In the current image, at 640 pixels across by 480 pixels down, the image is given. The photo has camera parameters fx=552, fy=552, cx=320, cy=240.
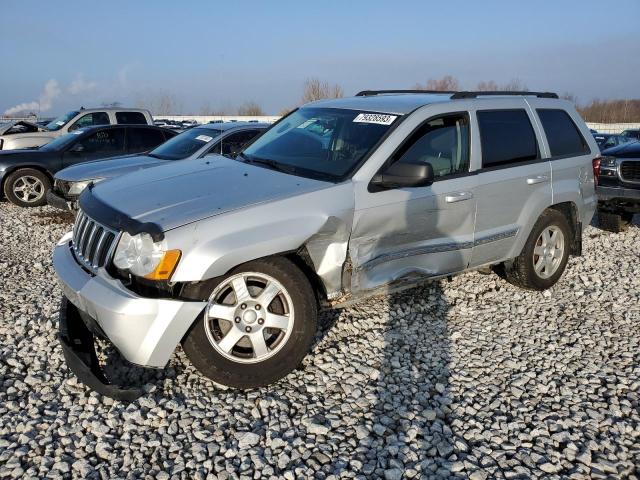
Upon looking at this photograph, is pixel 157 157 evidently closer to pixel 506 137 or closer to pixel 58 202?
pixel 58 202

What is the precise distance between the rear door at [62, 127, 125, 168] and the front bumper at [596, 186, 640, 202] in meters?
8.31

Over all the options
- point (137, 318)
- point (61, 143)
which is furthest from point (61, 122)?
point (137, 318)

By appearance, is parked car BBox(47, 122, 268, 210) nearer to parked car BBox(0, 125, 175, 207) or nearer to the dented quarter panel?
parked car BBox(0, 125, 175, 207)

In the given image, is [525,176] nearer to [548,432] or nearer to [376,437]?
[548,432]

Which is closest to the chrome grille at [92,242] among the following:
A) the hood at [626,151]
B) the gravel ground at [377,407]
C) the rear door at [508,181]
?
the gravel ground at [377,407]

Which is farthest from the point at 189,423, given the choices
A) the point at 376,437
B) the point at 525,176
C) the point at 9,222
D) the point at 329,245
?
the point at 9,222

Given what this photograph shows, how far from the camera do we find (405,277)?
13.6ft

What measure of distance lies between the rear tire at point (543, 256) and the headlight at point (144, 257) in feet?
11.3

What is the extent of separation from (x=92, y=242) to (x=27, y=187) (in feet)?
25.3

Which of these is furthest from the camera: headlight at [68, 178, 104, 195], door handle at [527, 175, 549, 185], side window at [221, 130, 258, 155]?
side window at [221, 130, 258, 155]

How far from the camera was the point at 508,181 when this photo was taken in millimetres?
4727

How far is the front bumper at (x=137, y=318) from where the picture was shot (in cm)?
304

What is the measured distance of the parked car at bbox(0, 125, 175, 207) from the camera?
9977 mm

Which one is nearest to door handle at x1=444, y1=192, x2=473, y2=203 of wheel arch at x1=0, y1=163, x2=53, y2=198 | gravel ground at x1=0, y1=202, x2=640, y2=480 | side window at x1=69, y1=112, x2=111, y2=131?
gravel ground at x1=0, y1=202, x2=640, y2=480
